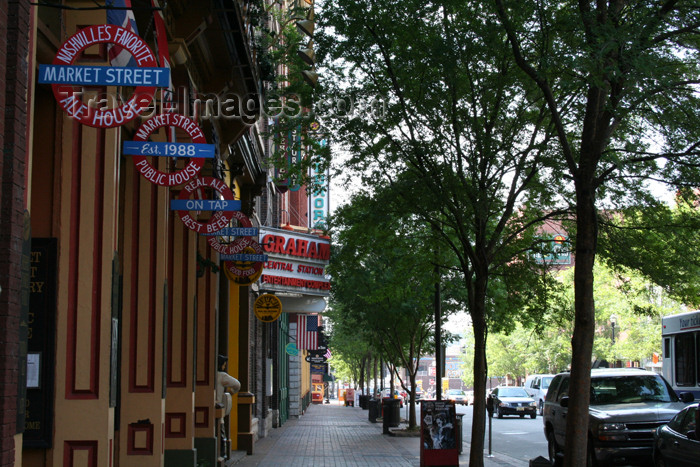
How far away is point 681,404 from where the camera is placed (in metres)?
15.4

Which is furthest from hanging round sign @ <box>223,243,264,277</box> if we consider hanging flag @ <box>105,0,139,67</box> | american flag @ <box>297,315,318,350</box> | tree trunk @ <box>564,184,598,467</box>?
american flag @ <box>297,315,318,350</box>

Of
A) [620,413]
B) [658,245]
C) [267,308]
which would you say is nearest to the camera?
[620,413]

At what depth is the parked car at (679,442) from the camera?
36.7 feet

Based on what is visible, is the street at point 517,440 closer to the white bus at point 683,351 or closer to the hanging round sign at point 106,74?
the white bus at point 683,351

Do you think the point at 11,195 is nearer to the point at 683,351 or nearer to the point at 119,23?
the point at 119,23

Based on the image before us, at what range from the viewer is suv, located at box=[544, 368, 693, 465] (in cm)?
1425

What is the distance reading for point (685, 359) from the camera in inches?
754

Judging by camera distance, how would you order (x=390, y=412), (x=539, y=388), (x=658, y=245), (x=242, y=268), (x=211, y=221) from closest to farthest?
1. (x=211, y=221)
2. (x=658, y=245)
3. (x=242, y=268)
4. (x=390, y=412)
5. (x=539, y=388)

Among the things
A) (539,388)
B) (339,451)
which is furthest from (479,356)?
(539,388)

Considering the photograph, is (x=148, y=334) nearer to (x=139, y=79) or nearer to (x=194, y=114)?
(x=194, y=114)

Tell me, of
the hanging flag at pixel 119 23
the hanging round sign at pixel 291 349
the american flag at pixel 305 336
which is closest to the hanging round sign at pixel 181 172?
the hanging flag at pixel 119 23

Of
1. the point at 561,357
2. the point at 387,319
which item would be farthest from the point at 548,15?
the point at 561,357

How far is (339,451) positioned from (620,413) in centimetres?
907

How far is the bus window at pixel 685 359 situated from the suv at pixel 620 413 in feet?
8.04
